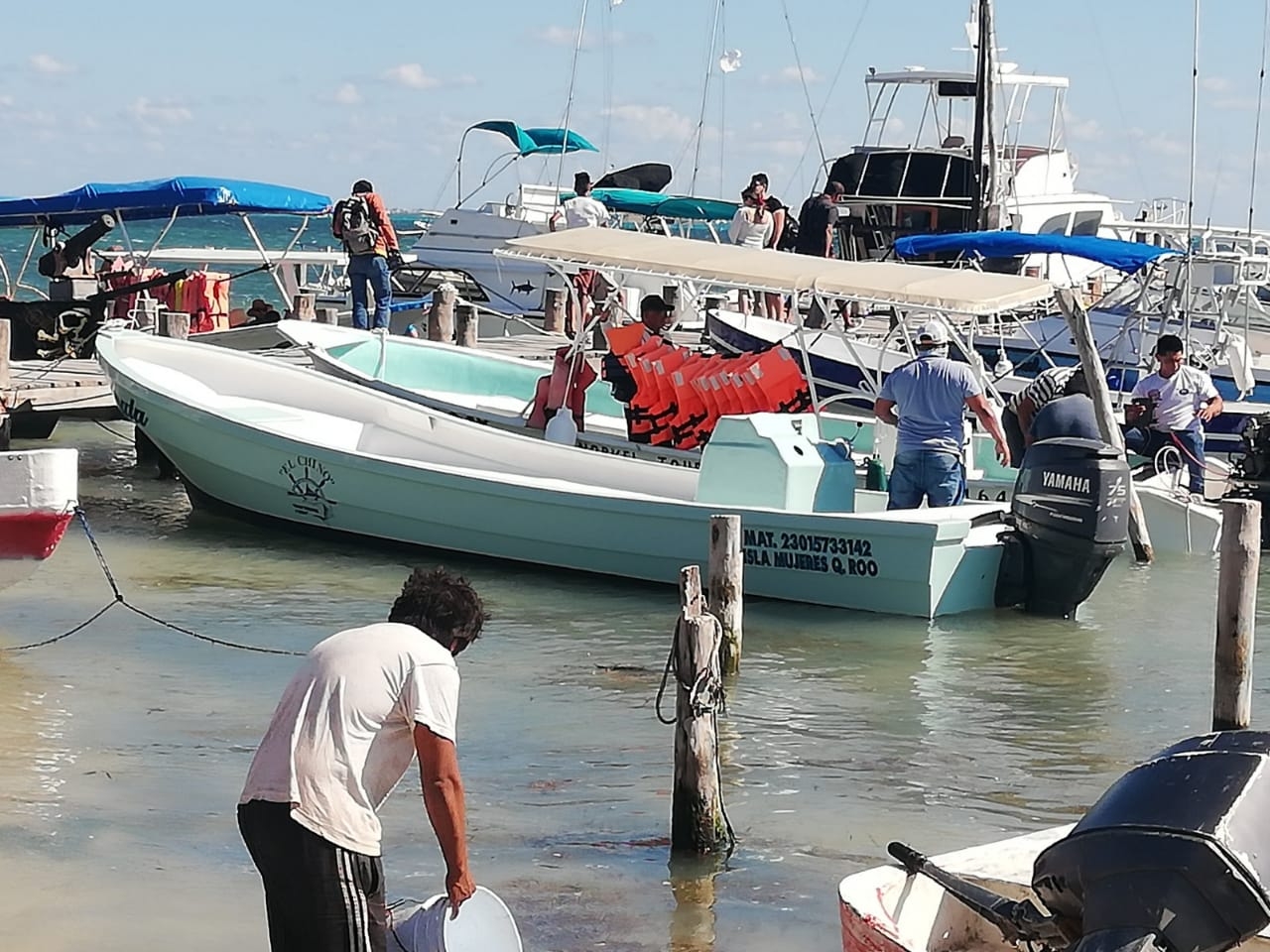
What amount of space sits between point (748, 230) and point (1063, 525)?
1131 centimetres

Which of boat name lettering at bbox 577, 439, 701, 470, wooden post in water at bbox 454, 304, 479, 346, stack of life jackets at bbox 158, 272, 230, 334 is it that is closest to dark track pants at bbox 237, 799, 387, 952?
boat name lettering at bbox 577, 439, 701, 470

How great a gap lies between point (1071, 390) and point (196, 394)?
6972 mm

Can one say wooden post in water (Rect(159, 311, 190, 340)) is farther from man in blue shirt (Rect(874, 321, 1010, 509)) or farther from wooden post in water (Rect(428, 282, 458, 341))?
man in blue shirt (Rect(874, 321, 1010, 509))

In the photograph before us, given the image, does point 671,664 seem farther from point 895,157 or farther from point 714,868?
point 895,157

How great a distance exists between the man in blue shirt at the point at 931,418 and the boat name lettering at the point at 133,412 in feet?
19.9

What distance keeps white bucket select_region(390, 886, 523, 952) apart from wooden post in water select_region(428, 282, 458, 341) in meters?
16.3

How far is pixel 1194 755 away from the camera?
4.67 m

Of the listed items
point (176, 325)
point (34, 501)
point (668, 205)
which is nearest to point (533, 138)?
point (668, 205)

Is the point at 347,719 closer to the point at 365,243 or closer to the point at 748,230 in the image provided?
the point at 365,243

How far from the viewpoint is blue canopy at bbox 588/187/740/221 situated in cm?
2625

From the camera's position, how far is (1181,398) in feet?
46.6

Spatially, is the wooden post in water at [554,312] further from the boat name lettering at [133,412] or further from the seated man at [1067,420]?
the seated man at [1067,420]

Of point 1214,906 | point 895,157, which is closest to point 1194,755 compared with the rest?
point 1214,906

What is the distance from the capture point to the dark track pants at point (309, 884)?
4141 mm
